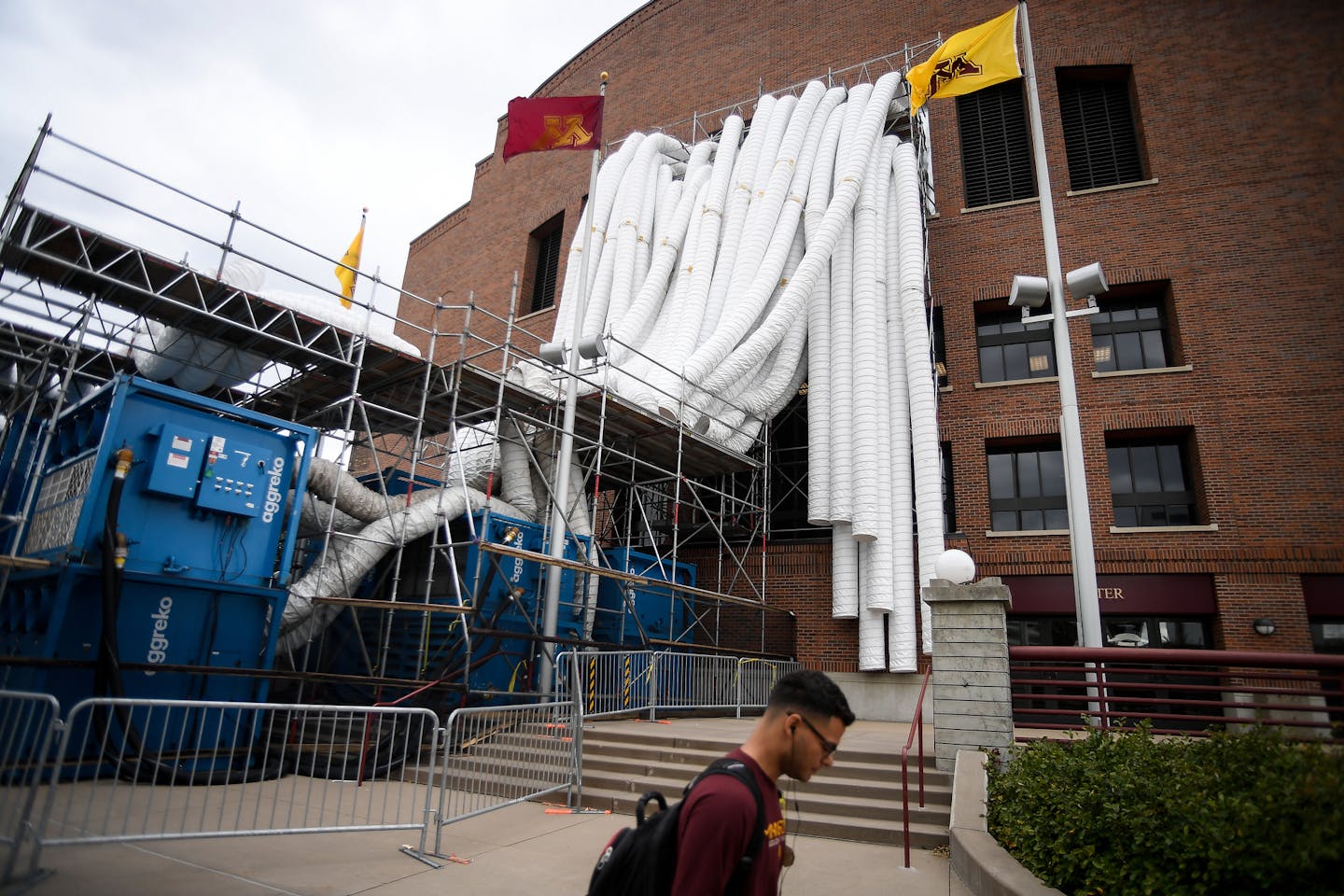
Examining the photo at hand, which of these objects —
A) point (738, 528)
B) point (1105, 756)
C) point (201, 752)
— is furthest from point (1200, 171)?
point (201, 752)

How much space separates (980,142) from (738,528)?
40.0 ft

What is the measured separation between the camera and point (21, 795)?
15.9 feet

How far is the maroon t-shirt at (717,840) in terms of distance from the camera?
2148mm

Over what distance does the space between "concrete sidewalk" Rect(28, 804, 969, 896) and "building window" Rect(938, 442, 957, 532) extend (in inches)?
449

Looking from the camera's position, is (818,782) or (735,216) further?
(735,216)

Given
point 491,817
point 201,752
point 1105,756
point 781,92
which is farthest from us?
point 781,92

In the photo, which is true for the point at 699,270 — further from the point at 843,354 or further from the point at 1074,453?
the point at 1074,453

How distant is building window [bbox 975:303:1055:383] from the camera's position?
18.0 metres

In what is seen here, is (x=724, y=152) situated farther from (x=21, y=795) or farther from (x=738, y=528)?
(x=21, y=795)

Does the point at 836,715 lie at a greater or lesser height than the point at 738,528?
lesser

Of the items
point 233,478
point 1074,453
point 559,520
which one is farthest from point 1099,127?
point 233,478

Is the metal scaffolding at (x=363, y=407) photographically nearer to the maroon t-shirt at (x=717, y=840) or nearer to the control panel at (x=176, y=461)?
the control panel at (x=176, y=461)

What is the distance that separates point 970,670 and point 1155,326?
13383 millimetres

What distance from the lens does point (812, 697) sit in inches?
101
